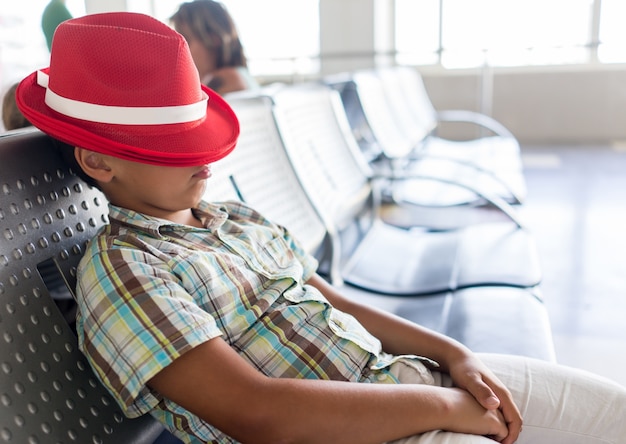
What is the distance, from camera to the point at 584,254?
3494mm

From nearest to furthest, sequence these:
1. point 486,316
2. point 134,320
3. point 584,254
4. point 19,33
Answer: point 134,320, point 486,316, point 584,254, point 19,33

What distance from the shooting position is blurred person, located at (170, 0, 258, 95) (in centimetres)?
272

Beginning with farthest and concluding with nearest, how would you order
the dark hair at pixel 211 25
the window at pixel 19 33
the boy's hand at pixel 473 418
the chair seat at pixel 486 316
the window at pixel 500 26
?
the window at pixel 500 26, the window at pixel 19 33, the dark hair at pixel 211 25, the chair seat at pixel 486 316, the boy's hand at pixel 473 418

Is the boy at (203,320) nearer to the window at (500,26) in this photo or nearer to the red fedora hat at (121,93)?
the red fedora hat at (121,93)

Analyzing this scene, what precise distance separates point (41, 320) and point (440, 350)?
69cm

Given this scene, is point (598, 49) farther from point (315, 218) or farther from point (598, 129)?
point (315, 218)

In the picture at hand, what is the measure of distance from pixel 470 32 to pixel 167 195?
26.8ft

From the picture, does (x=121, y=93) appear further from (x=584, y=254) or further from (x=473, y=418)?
(x=584, y=254)

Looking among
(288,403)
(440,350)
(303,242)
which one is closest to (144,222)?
(288,403)

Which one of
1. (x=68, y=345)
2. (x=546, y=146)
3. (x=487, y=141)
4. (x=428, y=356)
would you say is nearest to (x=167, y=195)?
(x=68, y=345)

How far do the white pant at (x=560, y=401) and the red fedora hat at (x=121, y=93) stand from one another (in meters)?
0.56

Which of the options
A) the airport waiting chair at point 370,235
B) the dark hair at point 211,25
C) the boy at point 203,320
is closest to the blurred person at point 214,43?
the dark hair at point 211,25

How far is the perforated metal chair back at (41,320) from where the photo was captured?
86cm

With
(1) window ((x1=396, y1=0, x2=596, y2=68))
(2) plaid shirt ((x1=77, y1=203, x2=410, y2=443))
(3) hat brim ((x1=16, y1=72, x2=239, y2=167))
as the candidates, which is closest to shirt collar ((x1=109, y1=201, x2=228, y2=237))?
(2) plaid shirt ((x1=77, y1=203, x2=410, y2=443))
